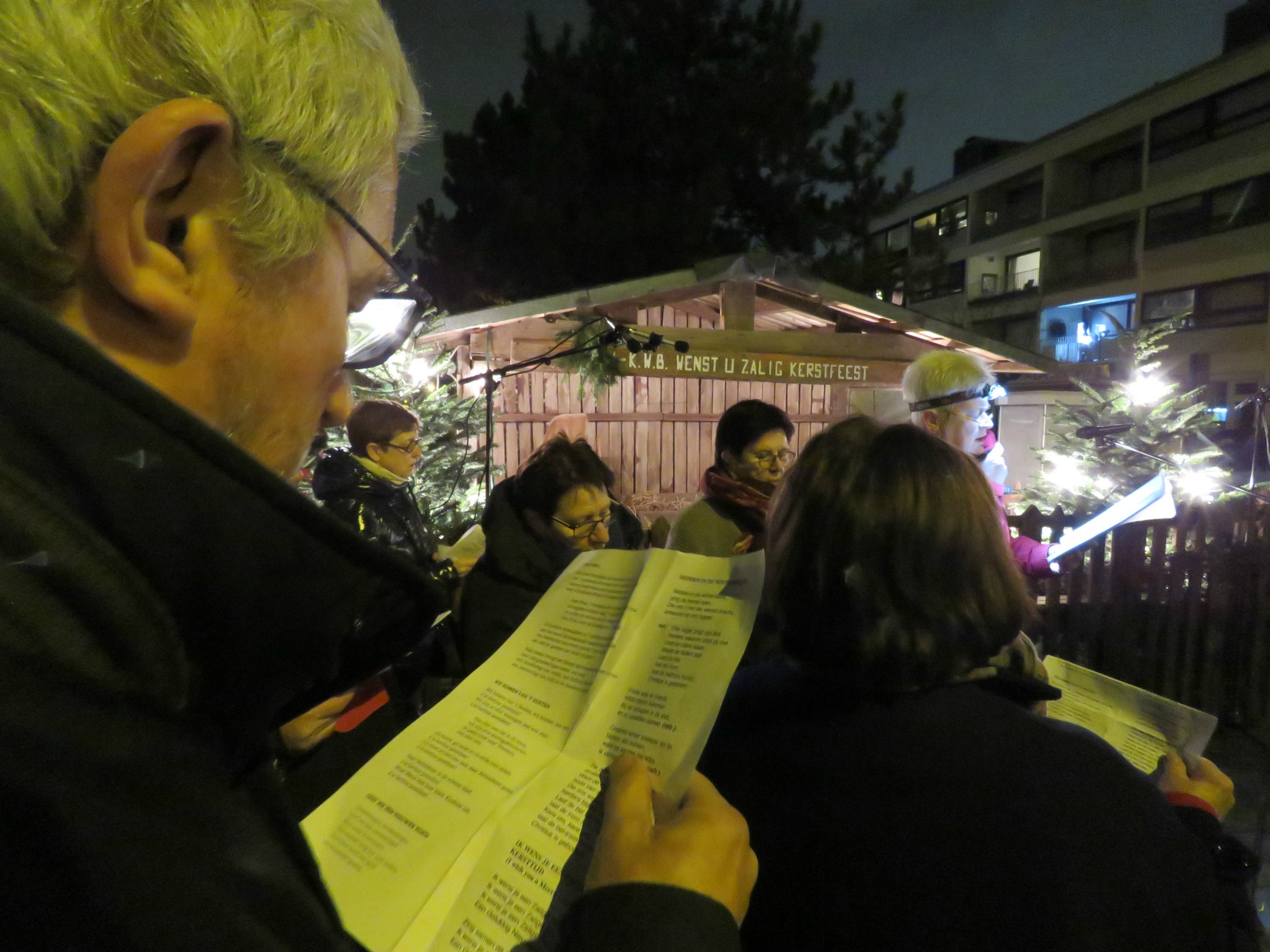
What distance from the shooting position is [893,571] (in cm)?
122

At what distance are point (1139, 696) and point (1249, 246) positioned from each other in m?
29.7

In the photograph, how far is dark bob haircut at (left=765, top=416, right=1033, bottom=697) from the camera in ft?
3.79

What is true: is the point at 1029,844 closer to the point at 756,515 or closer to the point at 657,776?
the point at 657,776

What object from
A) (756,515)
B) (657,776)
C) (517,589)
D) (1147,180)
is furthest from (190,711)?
(1147,180)

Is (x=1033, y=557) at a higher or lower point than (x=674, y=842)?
lower

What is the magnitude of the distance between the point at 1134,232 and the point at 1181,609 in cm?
2974

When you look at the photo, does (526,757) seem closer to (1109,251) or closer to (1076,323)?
(1109,251)

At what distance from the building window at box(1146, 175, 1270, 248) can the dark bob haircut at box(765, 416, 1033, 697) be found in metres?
30.0

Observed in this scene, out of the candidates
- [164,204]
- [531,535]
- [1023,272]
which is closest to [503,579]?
[531,535]

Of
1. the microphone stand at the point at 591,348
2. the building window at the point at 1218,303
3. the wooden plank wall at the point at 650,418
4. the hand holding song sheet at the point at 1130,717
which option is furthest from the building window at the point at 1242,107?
the hand holding song sheet at the point at 1130,717

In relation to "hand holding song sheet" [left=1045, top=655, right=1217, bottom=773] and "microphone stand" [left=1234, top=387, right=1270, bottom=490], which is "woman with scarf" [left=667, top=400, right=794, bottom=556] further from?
"microphone stand" [left=1234, top=387, right=1270, bottom=490]

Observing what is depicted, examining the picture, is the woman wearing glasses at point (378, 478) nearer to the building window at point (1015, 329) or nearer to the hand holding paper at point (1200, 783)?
the hand holding paper at point (1200, 783)

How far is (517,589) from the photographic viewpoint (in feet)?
9.47

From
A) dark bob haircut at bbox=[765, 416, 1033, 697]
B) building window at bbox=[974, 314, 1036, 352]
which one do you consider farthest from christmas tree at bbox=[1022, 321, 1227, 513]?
building window at bbox=[974, 314, 1036, 352]
